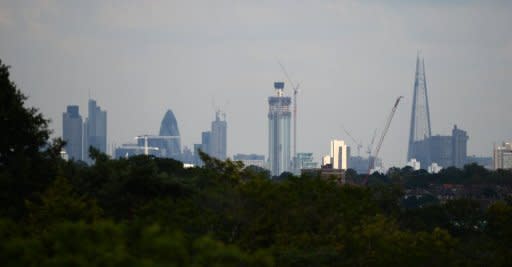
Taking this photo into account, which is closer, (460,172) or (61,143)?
(61,143)

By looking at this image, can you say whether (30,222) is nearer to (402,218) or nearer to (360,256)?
(360,256)

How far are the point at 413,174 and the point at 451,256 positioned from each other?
408ft

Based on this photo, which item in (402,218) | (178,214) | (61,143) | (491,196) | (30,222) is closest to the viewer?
(30,222)

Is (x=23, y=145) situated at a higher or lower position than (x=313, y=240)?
higher

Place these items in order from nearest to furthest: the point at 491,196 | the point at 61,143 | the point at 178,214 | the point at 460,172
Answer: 1. the point at 178,214
2. the point at 61,143
3. the point at 491,196
4. the point at 460,172

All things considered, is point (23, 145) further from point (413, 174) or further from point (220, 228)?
point (413, 174)

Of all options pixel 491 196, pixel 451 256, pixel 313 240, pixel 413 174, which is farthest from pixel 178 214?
pixel 413 174

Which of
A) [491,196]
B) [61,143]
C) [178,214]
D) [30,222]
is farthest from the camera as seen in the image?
[491,196]

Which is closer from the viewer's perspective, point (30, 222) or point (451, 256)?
point (30, 222)

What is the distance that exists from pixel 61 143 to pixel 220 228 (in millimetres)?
7203

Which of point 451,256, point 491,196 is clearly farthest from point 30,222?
point 491,196

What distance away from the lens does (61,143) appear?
150ft

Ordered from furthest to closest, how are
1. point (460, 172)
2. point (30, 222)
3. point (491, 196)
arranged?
point (460, 172) → point (491, 196) → point (30, 222)

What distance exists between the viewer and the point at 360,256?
44.1 m
